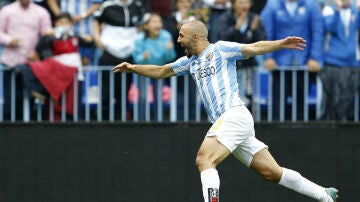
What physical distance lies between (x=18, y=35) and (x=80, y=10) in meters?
0.98

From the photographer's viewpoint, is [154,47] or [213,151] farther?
[154,47]

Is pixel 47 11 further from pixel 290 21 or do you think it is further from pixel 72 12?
pixel 290 21

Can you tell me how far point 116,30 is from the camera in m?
13.8

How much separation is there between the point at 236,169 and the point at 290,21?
218 centimetres

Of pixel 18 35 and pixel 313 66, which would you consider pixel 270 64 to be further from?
pixel 18 35

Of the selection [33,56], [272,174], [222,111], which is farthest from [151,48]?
[272,174]

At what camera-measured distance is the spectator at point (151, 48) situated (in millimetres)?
13531

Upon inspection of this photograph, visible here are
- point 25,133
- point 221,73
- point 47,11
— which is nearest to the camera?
point 221,73

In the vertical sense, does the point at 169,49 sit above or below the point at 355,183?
above

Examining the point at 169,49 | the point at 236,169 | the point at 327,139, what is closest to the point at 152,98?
the point at 169,49

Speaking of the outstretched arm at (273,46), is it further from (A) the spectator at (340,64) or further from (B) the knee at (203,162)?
(A) the spectator at (340,64)

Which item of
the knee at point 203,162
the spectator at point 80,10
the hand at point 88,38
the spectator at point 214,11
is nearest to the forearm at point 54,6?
the spectator at point 80,10

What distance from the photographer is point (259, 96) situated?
13523 millimetres

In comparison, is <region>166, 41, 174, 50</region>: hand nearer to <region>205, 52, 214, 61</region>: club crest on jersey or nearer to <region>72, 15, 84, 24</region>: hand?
<region>72, 15, 84, 24</region>: hand
